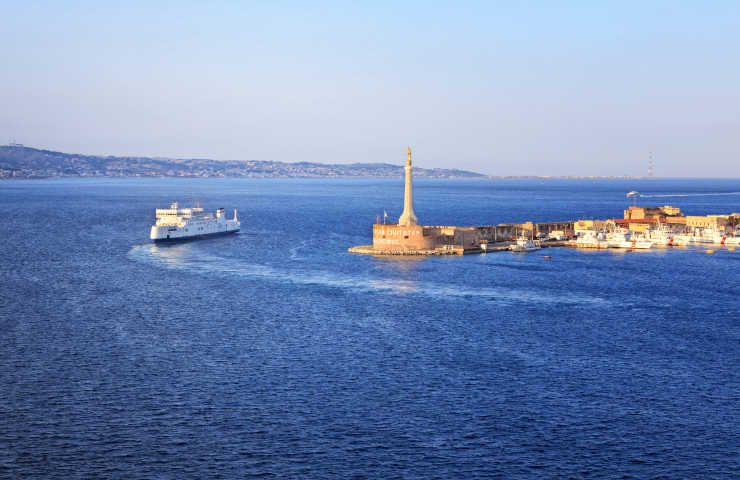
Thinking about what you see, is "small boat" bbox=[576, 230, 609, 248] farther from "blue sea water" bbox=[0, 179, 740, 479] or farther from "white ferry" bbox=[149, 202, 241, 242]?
"white ferry" bbox=[149, 202, 241, 242]

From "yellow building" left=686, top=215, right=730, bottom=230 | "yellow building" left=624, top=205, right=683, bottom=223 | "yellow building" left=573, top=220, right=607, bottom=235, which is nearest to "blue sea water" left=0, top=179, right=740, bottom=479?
"yellow building" left=573, top=220, right=607, bottom=235

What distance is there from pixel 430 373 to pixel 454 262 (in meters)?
44.0

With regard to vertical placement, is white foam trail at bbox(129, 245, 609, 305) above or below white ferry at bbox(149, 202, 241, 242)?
below

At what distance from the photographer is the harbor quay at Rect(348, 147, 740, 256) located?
9200 cm

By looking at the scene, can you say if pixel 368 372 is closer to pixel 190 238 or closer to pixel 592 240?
pixel 592 240

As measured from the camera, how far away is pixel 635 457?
30.8m

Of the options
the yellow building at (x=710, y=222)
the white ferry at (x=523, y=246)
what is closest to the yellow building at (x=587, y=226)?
the yellow building at (x=710, y=222)

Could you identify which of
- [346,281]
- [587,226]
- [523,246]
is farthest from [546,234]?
[346,281]

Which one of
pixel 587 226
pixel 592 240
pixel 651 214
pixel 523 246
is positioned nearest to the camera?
pixel 523 246

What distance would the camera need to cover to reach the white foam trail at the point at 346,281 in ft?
208

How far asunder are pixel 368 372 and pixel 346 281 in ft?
97.5

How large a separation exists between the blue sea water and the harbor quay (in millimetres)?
11309

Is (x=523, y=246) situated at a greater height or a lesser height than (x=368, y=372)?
greater

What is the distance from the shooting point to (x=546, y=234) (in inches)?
4296
